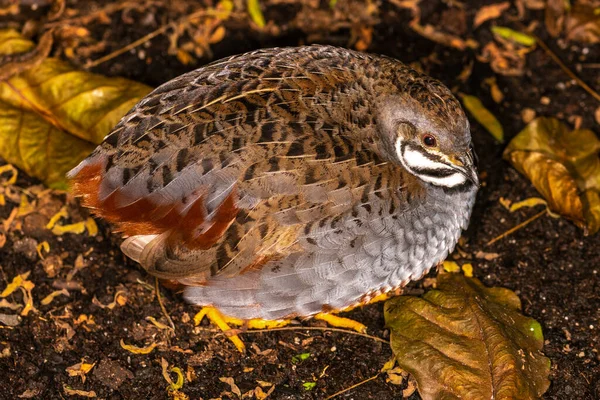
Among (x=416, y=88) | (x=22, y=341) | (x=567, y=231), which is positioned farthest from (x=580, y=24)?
(x=22, y=341)

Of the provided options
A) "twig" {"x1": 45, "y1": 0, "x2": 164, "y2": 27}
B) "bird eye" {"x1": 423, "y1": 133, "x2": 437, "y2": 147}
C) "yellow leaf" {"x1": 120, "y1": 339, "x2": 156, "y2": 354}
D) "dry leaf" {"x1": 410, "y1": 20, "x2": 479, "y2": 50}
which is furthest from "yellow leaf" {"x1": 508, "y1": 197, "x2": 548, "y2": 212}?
"twig" {"x1": 45, "y1": 0, "x2": 164, "y2": 27}

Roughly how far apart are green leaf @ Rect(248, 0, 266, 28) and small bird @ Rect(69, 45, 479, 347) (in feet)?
5.33

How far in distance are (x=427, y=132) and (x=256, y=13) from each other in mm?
2301

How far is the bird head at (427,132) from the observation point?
434 cm

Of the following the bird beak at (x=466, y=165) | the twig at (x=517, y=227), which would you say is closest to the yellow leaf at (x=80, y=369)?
the bird beak at (x=466, y=165)

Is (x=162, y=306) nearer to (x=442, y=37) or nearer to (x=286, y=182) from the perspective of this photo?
(x=286, y=182)

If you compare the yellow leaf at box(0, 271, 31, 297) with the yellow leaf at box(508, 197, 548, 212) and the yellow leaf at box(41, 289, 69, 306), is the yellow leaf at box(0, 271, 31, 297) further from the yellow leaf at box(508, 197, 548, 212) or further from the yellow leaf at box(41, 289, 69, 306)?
the yellow leaf at box(508, 197, 548, 212)

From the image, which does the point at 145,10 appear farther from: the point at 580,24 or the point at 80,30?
Result: the point at 580,24

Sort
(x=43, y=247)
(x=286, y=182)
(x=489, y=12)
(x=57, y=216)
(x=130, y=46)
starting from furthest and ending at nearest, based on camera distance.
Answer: (x=489, y=12)
(x=130, y=46)
(x=57, y=216)
(x=43, y=247)
(x=286, y=182)

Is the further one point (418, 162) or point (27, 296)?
point (27, 296)

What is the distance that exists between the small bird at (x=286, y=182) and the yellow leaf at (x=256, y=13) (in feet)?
5.33

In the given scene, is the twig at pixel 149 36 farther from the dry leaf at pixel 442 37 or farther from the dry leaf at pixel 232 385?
the dry leaf at pixel 232 385

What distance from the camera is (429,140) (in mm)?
4406

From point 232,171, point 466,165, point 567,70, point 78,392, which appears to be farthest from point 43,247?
point 567,70
